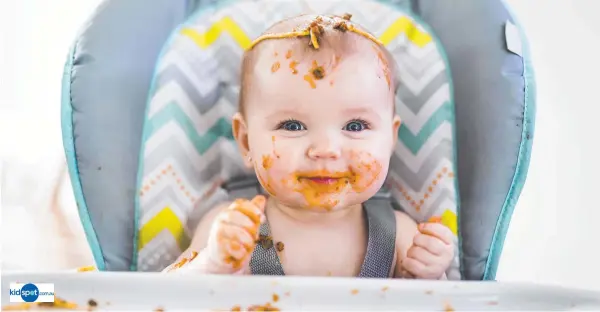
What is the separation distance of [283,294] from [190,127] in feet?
1.42

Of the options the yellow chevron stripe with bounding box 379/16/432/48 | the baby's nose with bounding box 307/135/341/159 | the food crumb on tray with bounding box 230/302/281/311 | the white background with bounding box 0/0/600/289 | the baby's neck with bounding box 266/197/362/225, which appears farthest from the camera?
the white background with bounding box 0/0/600/289

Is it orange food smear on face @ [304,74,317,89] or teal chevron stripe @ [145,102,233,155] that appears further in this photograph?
teal chevron stripe @ [145,102,233,155]

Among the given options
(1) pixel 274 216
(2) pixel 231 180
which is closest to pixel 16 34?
(2) pixel 231 180

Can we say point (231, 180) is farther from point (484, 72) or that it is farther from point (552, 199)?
point (552, 199)

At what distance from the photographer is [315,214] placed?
101 centimetres

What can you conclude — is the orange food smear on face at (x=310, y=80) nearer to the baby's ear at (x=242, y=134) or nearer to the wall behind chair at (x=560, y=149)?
the baby's ear at (x=242, y=134)

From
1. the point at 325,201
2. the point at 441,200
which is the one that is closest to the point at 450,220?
the point at 441,200

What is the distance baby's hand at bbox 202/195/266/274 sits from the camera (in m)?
0.81

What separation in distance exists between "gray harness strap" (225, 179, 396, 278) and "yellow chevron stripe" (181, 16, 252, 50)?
1.03 feet

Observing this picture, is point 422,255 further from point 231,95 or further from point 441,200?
point 231,95

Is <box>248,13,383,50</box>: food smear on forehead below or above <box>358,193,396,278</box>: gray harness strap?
above

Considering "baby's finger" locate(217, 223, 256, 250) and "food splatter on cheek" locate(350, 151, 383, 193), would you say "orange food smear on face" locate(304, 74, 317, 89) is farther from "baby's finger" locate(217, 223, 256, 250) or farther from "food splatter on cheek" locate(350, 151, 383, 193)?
"baby's finger" locate(217, 223, 256, 250)

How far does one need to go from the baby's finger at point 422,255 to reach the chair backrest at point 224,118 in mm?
115

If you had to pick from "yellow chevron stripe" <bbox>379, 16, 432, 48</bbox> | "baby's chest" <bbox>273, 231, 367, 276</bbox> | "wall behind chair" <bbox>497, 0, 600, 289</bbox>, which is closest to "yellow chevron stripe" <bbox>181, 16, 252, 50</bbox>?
"yellow chevron stripe" <bbox>379, 16, 432, 48</bbox>
